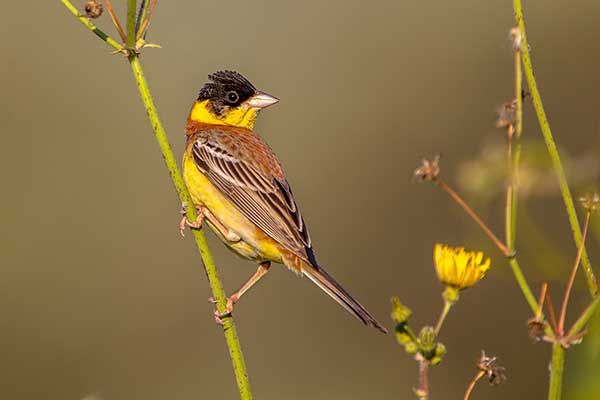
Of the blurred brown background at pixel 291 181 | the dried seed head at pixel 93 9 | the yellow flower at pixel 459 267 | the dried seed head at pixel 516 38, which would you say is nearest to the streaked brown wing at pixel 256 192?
the dried seed head at pixel 93 9

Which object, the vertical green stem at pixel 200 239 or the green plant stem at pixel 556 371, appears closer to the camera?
the green plant stem at pixel 556 371

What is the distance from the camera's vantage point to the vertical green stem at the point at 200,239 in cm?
267

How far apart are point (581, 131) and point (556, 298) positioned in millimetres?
2163

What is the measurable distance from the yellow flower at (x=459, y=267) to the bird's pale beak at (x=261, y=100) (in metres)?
2.84

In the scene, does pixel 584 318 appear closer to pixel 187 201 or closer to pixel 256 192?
pixel 187 201

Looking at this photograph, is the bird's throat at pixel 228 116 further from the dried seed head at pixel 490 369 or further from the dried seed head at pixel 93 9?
the dried seed head at pixel 490 369

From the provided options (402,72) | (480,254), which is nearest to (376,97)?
(402,72)

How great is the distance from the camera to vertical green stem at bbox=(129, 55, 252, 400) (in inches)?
105

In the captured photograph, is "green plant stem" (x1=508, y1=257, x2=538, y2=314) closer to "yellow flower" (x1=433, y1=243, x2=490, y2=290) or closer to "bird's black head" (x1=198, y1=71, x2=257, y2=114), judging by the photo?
"yellow flower" (x1=433, y1=243, x2=490, y2=290)

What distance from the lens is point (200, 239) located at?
10.7ft

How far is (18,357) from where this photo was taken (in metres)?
9.21

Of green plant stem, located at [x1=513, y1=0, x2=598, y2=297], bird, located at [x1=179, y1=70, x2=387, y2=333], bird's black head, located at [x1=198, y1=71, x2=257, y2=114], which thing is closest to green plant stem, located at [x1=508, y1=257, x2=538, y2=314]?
green plant stem, located at [x1=513, y1=0, x2=598, y2=297]

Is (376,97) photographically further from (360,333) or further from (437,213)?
(360,333)

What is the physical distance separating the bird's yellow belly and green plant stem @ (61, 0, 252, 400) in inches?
56.2
